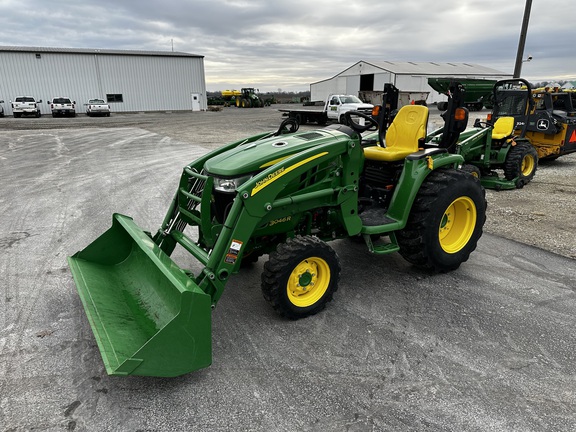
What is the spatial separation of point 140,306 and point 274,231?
1.19 meters

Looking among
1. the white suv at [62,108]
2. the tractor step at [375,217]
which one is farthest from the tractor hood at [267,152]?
the white suv at [62,108]

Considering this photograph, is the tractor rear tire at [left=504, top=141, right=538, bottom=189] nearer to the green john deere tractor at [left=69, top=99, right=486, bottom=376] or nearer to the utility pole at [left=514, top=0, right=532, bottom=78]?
the green john deere tractor at [left=69, top=99, right=486, bottom=376]

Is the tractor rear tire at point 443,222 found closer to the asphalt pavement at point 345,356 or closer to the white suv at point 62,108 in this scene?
the asphalt pavement at point 345,356

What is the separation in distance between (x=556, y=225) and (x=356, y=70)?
4450 cm

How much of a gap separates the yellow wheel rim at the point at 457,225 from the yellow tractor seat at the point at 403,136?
75 cm

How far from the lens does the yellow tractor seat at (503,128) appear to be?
8477mm

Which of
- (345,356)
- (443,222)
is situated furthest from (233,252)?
(443,222)

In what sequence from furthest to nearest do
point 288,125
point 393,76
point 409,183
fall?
1. point 393,76
2. point 288,125
3. point 409,183

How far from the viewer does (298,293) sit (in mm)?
3410

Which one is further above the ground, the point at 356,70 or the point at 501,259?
the point at 356,70

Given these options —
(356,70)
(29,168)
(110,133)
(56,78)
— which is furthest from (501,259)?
(356,70)

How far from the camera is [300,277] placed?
333cm

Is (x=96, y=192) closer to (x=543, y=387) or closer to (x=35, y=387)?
(x=35, y=387)

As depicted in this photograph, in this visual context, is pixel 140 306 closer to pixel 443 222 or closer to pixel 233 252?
pixel 233 252
